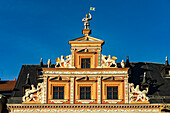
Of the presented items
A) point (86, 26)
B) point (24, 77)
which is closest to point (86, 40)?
point (86, 26)

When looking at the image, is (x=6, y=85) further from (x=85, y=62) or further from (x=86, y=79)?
(x=86, y=79)

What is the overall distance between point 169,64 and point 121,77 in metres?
9.06

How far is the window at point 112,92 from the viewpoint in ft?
139

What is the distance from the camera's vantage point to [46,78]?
4259cm

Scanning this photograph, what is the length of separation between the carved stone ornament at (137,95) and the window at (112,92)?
1505 mm

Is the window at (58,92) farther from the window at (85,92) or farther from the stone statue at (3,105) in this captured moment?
the stone statue at (3,105)

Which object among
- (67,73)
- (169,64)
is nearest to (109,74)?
(67,73)

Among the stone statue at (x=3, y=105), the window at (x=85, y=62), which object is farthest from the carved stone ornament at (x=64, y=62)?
the stone statue at (x=3, y=105)

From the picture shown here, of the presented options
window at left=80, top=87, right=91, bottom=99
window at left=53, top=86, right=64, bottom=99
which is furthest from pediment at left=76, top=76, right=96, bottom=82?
window at left=53, top=86, right=64, bottom=99

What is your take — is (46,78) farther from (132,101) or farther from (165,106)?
(165,106)

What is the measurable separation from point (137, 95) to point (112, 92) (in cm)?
262

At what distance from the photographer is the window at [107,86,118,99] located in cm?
4238

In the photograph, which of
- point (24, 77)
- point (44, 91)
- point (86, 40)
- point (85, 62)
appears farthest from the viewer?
point (24, 77)

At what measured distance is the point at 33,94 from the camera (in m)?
42.3
